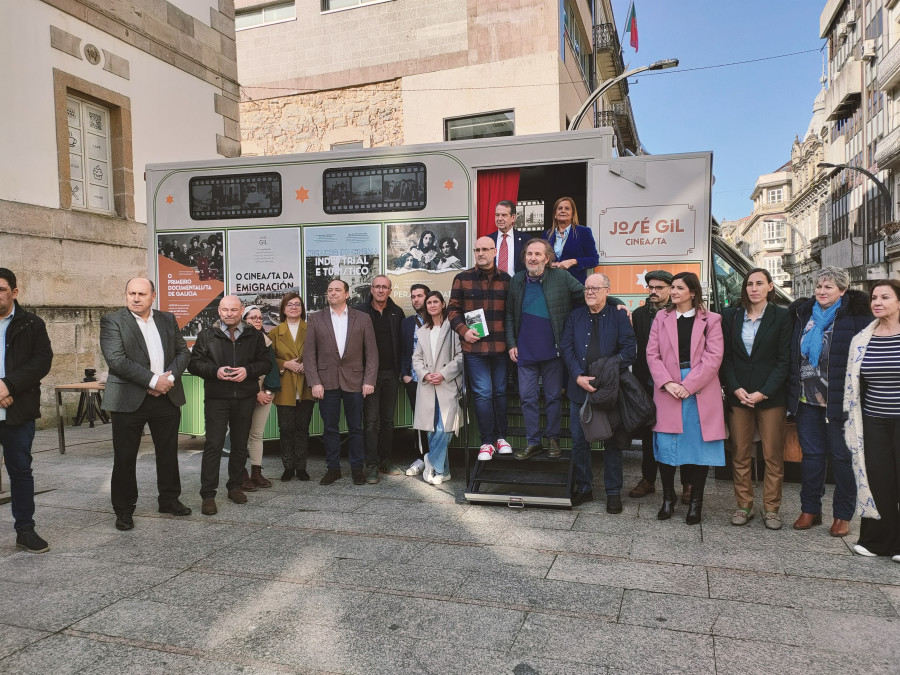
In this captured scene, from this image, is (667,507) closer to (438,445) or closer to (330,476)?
(438,445)

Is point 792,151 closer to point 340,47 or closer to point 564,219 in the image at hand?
point 340,47

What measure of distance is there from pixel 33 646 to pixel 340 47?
17618 millimetres

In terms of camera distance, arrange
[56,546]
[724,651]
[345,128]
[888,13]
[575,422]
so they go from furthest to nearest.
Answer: [888,13] → [345,128] → [575,422] → [56,546] → [724,651]

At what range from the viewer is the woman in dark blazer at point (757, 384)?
4879mm

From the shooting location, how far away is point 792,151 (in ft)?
263

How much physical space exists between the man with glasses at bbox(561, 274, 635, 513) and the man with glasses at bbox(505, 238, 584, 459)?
0.19 m

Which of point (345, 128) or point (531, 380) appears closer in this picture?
point (531, 380)

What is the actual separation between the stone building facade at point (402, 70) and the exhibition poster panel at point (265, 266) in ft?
33.4

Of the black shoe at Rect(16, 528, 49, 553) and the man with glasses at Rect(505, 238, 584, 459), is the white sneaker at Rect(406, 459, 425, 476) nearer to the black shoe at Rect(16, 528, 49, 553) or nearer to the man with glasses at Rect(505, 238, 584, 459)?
the man with glasses at Rect(505, 238, 584, 459)

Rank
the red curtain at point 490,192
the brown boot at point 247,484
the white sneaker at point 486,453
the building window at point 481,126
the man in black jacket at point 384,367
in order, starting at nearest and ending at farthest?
the white sneaker at point 486,453 < the brown boot at point 247,484 < the man in black jacket at point 384,367 < the red curtain at point 490,192 < the building window at point 481,126

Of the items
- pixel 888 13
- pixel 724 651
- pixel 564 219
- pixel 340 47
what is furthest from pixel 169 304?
pixel 888 13

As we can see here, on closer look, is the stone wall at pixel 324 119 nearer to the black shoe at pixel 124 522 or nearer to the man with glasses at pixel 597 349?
the man with glasses at pixel 597 349

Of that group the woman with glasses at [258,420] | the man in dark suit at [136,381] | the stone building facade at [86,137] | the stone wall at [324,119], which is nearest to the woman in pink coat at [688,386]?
the woman with glasses at [258,420]

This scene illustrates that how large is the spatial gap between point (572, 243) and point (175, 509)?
161 inches
